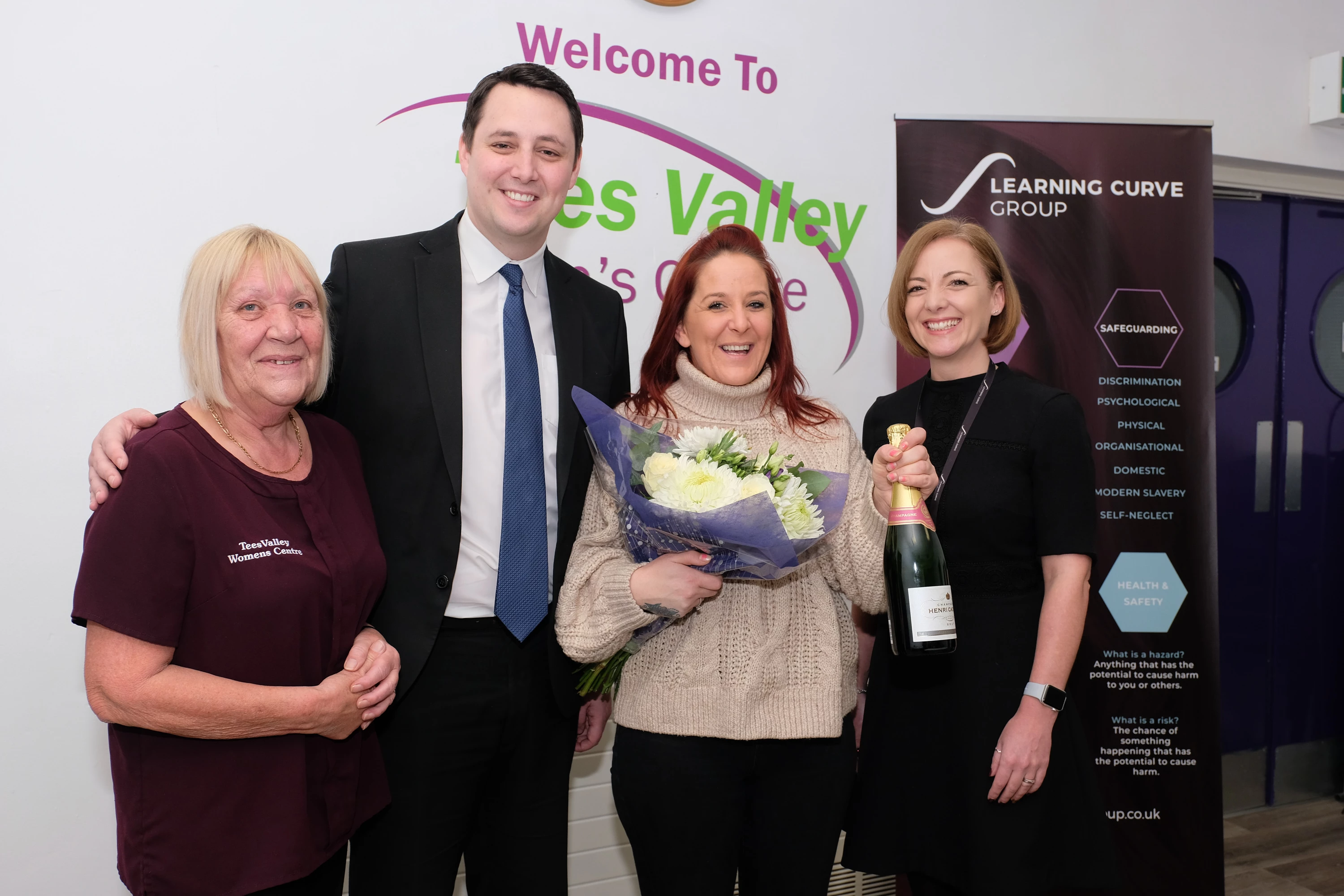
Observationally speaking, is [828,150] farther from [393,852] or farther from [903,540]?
[393,852]

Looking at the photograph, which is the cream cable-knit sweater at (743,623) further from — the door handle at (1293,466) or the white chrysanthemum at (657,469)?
the door handle at (1293,466)

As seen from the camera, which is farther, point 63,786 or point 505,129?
point 63,786

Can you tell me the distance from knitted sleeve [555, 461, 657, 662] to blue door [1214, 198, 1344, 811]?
3.50 m

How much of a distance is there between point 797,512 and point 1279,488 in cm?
375

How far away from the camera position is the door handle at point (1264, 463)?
4133 millimetres

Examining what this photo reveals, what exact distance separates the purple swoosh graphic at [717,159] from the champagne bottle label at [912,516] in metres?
1.59

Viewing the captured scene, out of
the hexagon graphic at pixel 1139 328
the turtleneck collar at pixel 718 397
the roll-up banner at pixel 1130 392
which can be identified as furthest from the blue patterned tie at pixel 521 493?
the hexagon graphic at pixel 1139 328

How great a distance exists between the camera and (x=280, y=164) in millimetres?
2480

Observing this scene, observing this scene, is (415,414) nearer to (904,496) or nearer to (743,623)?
(743,623)

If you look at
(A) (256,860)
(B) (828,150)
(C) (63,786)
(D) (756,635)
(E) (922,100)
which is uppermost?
(E) (922,100)

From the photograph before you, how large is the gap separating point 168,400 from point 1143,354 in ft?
10.1

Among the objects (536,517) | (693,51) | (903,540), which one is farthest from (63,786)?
(693,51)

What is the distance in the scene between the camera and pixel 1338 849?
376 cm

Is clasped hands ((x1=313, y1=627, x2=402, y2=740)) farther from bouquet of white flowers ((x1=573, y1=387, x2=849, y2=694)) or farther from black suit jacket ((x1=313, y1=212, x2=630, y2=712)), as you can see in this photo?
bouquet of white flowers ((x1=573, y1=387, x2=849, y2=694))
